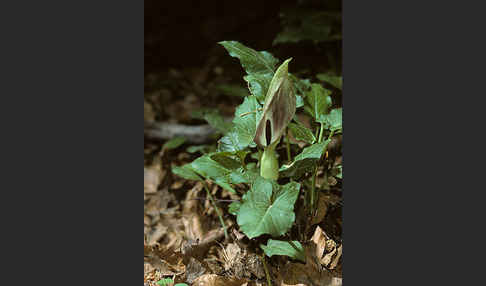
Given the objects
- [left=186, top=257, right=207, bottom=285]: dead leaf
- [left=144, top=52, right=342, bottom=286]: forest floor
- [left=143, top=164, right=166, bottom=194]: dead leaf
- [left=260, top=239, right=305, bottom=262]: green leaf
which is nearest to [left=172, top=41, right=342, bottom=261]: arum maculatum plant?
[left=260, top=239, right=305, bottom=262]: green leaf

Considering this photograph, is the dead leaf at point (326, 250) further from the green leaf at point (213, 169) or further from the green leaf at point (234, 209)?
the green leaf at point (213, 169)

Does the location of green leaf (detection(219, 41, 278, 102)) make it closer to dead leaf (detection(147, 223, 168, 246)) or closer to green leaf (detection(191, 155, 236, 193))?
green leaf (detection(191, 155, 236, 193))

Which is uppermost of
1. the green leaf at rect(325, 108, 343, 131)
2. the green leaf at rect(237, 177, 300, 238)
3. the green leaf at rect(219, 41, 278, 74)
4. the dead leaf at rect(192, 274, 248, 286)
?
the green leaf at rect(219, 41, 278, 74)

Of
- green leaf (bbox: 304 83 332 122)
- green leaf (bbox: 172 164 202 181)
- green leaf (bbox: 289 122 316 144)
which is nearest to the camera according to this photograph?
green leaf (bbox: 289 122 316 144)

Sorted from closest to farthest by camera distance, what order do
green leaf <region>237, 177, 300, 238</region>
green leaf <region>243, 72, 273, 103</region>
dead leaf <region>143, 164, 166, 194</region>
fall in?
1. green leaf <region>237, 177, 300, 238</region>
2. green leaf <region>243, 72, 273, 103</region>
3. dead leaf <region>143, 164, 166, 194</region>

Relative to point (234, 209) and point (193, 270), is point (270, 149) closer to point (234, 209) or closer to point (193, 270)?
point (234, 209)

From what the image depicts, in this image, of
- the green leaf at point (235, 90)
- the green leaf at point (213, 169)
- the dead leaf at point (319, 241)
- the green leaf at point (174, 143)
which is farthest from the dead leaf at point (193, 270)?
the green leaf at point (235, 90)

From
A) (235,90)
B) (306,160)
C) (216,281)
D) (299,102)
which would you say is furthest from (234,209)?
(235,90)
